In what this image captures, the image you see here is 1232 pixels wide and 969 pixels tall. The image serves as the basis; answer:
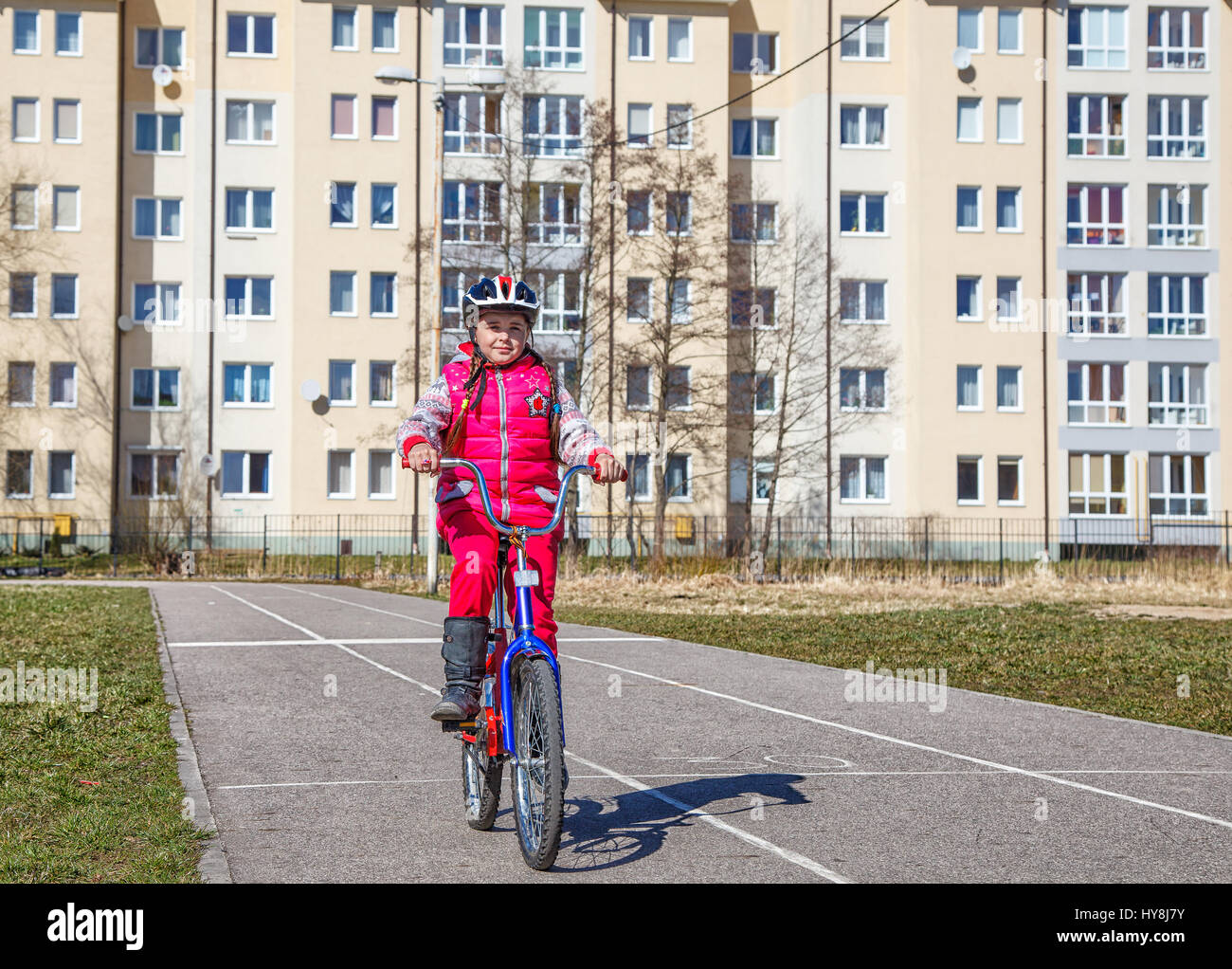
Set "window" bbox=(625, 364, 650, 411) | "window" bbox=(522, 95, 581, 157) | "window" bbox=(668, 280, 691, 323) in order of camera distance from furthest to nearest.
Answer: "window" bbox=(625, 364, 650, 411), "window" bbox=(522, 95, 581, 157), "window" bbox=(668, 280, 691, 323)

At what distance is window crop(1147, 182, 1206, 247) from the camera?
4959cm

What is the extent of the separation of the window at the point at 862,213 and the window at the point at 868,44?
4823mm

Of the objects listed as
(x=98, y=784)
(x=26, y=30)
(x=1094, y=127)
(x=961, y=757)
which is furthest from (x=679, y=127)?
(x=98, y=784)

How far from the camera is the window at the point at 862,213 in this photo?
1980 inches

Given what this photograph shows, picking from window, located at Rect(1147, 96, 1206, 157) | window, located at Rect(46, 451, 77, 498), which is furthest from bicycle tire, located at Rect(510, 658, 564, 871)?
window, located at Rect(1147, 96, 1206, 157)

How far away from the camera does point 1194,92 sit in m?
49.8

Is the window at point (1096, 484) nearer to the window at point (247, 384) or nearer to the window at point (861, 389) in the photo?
the window at point (861, 389)

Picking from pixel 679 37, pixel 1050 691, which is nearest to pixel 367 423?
pixel 679 37

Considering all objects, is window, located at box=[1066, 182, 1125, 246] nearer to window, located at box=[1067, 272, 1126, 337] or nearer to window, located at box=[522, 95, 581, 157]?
window, located at box=[1067, 272, 1126, 337]

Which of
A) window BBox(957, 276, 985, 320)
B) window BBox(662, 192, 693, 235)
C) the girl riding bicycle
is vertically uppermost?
window BBox(662, 192, 693, 235)

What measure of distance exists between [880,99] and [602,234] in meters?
15.1

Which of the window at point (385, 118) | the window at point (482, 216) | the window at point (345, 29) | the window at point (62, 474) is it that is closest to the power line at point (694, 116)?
the window at point (482, 216)

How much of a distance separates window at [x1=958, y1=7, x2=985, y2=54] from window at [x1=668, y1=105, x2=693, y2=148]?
971 centimetres

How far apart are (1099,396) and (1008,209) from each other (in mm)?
7106
